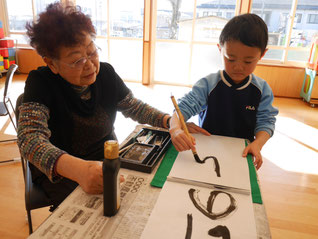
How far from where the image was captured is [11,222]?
162cm

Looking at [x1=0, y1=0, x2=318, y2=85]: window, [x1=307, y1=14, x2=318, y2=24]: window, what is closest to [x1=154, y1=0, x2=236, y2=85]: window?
[x1=0, y1=0, x2=318, y2=85]: window

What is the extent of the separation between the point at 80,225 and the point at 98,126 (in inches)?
21.0

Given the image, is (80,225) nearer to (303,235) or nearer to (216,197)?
(216,197)

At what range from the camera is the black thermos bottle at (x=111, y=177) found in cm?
58

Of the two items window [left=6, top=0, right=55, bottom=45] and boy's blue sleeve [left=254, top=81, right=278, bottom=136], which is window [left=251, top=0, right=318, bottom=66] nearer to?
boy's blue sleeve [left=254, top=81, right=278, bottom=136]

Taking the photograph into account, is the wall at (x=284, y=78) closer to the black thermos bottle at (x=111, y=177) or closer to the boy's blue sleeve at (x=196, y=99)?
the boy's blue sleeve at (x=196, y=99)

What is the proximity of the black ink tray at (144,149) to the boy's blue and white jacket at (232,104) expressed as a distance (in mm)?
209

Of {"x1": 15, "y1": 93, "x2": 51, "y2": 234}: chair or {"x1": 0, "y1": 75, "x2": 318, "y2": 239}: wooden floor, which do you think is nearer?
{"x1": 15, "y1": 93, "x2": 51, "y2": 234}: chair

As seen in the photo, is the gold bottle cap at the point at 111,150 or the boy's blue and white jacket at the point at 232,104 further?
the boy's blue and white jacket at the point at 232,104

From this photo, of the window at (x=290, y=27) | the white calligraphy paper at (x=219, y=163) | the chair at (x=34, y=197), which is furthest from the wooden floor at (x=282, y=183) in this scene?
the window at (x=290, y=27)

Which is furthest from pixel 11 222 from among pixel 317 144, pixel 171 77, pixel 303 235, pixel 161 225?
pixel 171 77

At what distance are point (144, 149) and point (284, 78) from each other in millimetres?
4737

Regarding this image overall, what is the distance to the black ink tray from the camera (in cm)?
82

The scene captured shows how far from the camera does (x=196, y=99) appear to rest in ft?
4.00
